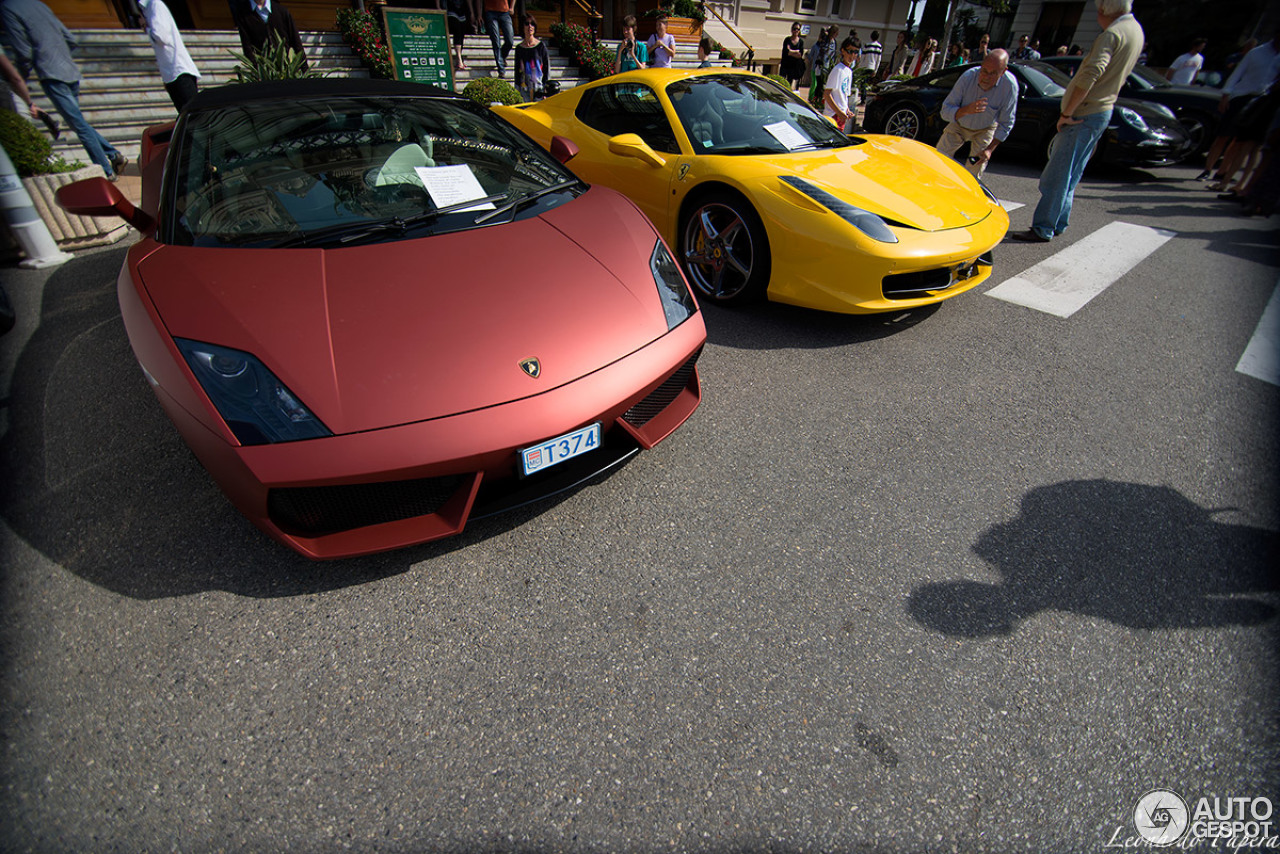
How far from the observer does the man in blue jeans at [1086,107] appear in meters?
3.94

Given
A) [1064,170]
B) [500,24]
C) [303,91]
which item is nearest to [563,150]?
[303,91]

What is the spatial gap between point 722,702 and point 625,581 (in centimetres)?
47

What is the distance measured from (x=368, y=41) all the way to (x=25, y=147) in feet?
19.8

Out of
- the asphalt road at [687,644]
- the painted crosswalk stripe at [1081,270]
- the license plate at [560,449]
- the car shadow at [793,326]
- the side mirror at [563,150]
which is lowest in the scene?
the painted crosswalk stripe at [1081,270]

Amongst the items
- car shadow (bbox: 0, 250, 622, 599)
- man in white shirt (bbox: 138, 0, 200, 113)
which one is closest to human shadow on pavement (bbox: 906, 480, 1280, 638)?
car shadow (bbox: 0, 250, 622, 599)

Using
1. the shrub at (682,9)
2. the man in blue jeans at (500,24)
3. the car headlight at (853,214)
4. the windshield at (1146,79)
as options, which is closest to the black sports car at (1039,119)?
the windshield at (1146,79)

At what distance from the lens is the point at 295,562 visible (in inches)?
70.6

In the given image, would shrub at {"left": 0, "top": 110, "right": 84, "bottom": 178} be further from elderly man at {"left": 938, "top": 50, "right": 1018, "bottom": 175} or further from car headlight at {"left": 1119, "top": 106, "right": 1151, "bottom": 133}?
car headlight at {"left": 1119, "top": 106, "right": 1151, "bottom": 133}

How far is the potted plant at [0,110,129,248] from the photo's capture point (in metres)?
3.98

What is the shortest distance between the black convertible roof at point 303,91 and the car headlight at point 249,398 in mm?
1654

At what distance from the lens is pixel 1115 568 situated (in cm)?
186

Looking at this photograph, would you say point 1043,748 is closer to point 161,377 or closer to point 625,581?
point 625,581

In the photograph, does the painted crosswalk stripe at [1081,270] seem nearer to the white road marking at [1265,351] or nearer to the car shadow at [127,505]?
the white road marking at [1265,351]

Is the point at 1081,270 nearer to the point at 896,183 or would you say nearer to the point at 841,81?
the point at 896,183
